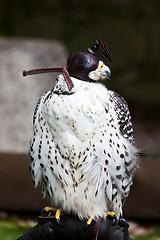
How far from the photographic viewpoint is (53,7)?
642cm

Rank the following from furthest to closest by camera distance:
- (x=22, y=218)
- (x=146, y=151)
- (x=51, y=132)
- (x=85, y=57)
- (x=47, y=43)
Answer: (x=146, y=151) < (x=47, y=43) < (x=22, y=218) < (x=51, y=132) < (x=85, y=57)

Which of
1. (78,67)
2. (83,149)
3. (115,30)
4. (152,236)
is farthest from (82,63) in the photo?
(115,30)

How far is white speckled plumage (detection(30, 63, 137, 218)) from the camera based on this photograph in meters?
1.82

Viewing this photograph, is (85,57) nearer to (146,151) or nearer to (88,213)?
(88,213)

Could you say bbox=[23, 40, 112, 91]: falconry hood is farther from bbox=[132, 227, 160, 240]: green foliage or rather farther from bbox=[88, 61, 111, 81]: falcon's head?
bbox=[132, 227, 160, 240]: green foliage

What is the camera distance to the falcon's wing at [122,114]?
6.42 feet

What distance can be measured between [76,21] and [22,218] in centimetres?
289

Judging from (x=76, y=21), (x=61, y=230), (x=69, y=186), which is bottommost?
(x=61, y=230)

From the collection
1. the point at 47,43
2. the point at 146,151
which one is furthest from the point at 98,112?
the point at 146,151

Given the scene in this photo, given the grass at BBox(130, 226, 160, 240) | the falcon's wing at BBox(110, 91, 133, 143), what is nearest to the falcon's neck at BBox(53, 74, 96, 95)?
the falcon's wing at BBox(110, 91, 133, 143)

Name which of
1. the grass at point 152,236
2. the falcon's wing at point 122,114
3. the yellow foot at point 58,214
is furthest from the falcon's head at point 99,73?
the grass at point 152,236

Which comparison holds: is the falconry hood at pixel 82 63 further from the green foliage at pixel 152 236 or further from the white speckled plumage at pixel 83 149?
the green foliage at pixel 152 236

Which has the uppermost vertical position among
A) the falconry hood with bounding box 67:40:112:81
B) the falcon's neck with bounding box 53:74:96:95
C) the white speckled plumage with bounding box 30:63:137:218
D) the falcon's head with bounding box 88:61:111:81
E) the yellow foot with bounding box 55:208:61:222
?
the falconry hood with bounding box 67:40:112:81

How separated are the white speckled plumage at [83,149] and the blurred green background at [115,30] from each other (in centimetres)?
435
